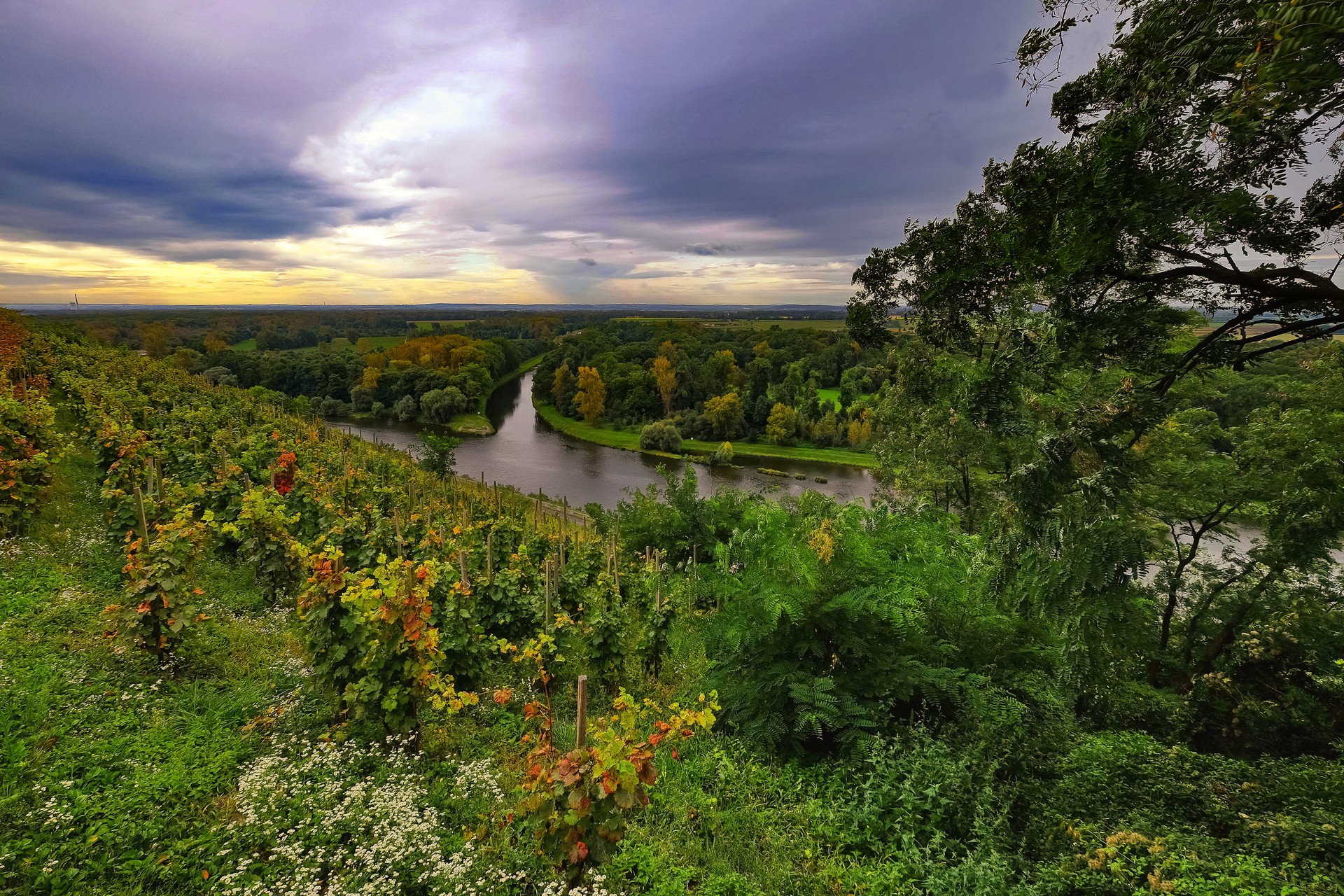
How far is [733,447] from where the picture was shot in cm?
4538

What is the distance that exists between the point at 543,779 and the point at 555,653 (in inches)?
115

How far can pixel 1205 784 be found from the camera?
12.8 feet

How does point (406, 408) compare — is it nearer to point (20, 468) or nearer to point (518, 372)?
point (518, 372)

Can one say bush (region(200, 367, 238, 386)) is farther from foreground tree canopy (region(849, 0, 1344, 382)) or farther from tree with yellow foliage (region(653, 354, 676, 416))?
foreground tree canopy (region(849, 0, 1344, 382))

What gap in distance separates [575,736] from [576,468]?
113ft

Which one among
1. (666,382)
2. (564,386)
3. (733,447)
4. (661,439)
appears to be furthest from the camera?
(564,386)

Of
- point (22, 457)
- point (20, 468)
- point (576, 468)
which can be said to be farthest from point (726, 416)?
point (20, 468)

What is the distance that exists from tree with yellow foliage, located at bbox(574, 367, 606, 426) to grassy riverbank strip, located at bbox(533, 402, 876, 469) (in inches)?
49.7

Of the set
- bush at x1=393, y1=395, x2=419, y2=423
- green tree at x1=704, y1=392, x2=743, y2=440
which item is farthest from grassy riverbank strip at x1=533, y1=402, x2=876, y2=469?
bush at x1=393, y1=395, x2=419, y2=423

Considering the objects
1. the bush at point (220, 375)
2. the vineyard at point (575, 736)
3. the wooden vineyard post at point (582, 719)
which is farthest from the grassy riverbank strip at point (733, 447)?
the wooden vineyard post at point (582, 719)

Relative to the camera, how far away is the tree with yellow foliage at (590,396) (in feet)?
176

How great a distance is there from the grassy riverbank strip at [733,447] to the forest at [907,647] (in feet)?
112

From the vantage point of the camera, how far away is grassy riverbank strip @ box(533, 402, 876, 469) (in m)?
42.6

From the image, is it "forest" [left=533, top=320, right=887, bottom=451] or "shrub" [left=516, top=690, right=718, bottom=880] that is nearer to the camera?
"shrub" [left=516, top=690, right=718, bottom=880]
